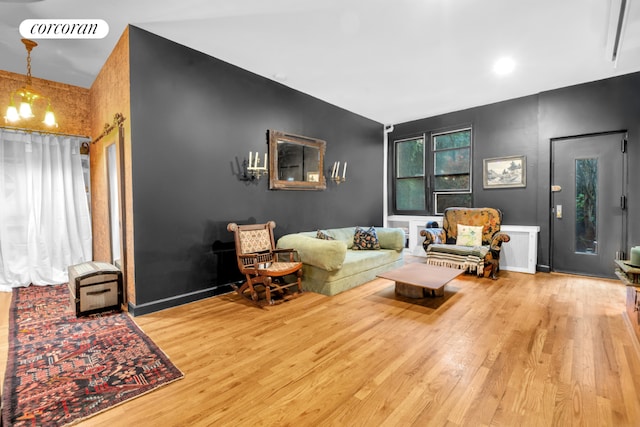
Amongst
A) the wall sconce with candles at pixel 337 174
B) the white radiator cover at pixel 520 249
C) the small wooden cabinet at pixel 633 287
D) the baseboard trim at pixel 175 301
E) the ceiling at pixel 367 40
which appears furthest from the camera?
the wall sconce with candles at pixel 337 174

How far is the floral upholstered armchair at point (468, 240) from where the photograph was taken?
4.38m

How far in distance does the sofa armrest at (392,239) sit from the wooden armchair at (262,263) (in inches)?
68.1

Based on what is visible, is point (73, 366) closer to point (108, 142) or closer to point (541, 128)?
point (108, 142)

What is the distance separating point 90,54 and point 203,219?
237 cm

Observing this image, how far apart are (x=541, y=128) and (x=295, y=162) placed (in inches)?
161

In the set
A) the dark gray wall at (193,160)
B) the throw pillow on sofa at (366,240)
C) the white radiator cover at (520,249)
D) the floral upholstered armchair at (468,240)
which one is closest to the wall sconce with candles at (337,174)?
the dark gray wall at (193,160)

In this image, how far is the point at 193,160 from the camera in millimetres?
3352

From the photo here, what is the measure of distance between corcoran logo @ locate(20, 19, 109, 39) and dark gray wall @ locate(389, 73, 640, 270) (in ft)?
18.1

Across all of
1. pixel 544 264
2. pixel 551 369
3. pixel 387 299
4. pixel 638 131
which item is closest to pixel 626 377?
pixel 551 369

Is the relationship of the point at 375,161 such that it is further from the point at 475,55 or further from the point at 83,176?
the point at 83,176

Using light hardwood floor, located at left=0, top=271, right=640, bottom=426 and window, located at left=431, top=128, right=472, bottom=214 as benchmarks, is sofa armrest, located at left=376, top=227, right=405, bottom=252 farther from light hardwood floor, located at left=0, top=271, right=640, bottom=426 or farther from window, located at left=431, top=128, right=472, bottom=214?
window, located at left=431, top=128, right=472, bottom=214

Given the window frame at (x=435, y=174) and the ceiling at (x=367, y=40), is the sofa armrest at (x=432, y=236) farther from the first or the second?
the ceiling at (x=367, y=40)

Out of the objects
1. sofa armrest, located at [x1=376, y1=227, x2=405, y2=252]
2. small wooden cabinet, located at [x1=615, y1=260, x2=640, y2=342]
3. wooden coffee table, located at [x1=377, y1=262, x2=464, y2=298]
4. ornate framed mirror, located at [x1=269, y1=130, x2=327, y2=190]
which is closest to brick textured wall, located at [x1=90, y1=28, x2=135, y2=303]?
ornate framed mirror, located at [x1=269, y1=130, x2=327, y2=190]

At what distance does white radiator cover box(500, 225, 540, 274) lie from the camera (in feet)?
15.3
